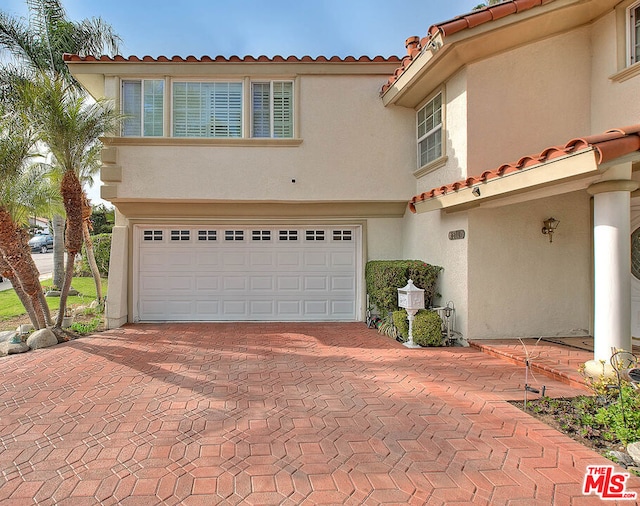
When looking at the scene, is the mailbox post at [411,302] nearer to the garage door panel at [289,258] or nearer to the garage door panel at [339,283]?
the garage door panel at [339,283]

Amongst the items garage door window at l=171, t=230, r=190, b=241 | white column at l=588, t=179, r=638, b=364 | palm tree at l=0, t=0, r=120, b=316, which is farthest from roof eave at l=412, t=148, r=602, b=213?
palm tree at l=0, t=0, r=120, b=316

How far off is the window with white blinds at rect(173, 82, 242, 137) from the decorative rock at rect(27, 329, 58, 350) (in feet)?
20.8

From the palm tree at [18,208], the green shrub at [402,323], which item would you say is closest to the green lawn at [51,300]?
the palm tree at [18,208]

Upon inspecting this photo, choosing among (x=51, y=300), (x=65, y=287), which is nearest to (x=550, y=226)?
(x=65, y=287)

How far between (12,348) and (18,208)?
3581 mm

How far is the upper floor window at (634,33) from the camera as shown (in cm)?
797

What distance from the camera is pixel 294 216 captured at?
1229 centimetres

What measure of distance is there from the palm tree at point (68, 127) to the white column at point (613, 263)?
10828 millimetres

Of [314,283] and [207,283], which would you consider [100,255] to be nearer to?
[207,283]

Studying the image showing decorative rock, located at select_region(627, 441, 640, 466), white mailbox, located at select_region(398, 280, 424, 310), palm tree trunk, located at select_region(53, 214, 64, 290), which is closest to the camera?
decorative rock, located at select_region(627, 441, 640, 466)

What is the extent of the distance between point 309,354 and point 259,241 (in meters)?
4.99

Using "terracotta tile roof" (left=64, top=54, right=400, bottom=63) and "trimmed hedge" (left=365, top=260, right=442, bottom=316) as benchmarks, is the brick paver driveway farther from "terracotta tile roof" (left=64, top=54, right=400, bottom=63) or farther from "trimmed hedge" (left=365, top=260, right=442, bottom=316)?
"terracotta tile roof" (left=64, top=54, right=400, bottom=63)

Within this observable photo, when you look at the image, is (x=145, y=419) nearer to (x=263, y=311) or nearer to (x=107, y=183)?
(x=263, y=311)

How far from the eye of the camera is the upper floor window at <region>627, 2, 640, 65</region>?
7.97 metres
